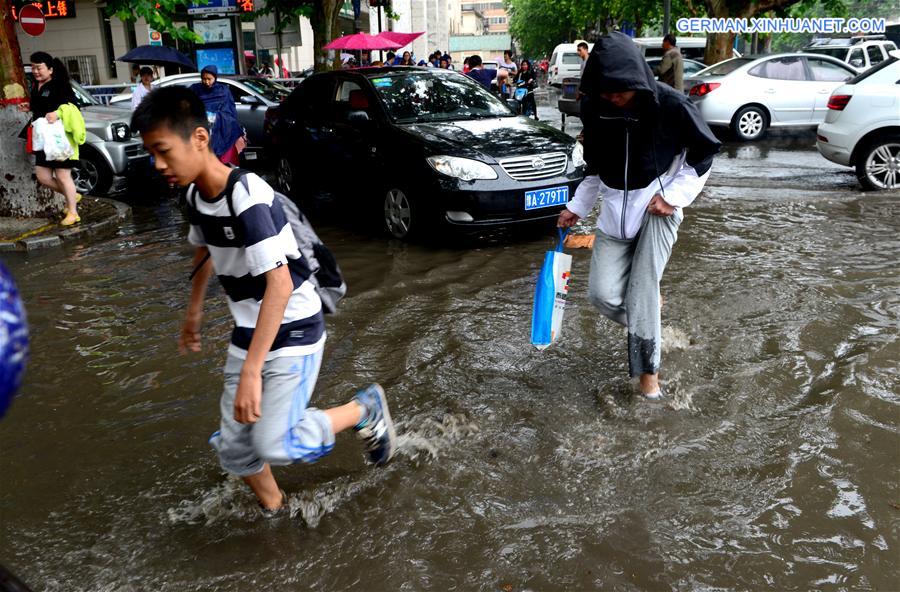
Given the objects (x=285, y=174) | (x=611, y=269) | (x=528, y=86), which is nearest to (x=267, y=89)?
(x=285, y=174)

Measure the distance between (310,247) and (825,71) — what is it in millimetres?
14238

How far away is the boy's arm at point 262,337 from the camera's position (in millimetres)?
2518

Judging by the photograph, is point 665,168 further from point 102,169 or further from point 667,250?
point 102,169

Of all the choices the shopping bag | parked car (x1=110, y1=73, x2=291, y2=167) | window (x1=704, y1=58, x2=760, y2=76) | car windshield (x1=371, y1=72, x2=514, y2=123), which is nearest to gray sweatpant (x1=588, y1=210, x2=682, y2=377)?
the shopping bag

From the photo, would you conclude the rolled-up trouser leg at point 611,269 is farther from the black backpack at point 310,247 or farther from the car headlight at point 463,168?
the car headlight at point 463,168

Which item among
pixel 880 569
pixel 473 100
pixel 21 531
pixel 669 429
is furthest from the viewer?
pixel 473 100

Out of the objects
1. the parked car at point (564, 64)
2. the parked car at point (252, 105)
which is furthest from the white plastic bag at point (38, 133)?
A: the parked car at point (564, 64)

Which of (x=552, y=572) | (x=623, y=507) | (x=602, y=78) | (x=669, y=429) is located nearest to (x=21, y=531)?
(x=552, y=572)

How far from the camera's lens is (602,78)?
3520 millimetres

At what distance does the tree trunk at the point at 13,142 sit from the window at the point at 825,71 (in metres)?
12.6

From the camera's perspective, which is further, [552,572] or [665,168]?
[665,168]

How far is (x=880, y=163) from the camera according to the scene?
9.36 meters

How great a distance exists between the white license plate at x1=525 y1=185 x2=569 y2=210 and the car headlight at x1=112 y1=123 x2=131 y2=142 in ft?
20.3

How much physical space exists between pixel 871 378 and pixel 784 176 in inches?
292
